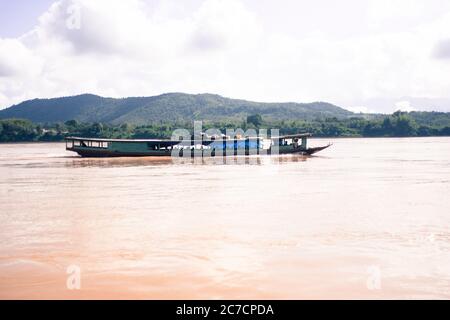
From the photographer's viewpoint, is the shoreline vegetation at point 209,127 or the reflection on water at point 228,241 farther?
the shoreline vegetation at point 209,127

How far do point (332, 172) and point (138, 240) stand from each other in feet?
76.9

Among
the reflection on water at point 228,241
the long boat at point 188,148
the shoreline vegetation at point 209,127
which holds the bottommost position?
the reflection on water at point 228,241

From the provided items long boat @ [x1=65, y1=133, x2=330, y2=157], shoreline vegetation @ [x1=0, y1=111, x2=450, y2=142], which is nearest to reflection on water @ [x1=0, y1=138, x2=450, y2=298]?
long boat @ [x1=65, y1=133, x2=330, y2=157]

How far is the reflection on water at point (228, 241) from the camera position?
9.62 metres

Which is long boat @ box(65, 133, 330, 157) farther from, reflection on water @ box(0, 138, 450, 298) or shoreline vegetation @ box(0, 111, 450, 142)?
shoreline vegetation @ box(0, 111, 450, 142)

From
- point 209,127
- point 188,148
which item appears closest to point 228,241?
point 188,148

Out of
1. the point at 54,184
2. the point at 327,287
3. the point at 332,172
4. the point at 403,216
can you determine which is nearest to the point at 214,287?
the point at 327,287

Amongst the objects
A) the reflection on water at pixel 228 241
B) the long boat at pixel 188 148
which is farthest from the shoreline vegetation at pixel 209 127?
the reflection on water at pixel 228 241

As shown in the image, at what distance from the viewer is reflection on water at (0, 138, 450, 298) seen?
9617 millimetres

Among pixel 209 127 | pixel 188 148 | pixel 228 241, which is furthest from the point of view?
pixel 209 127

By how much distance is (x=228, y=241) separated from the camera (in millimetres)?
13289

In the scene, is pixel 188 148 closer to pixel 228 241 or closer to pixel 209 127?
pixel 228 241

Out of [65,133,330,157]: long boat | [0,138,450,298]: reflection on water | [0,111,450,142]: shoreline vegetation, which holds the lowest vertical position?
[0,138,450,298]: reflection on water

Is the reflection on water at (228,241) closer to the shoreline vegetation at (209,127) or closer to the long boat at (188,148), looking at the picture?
the long boat at (188,148)
